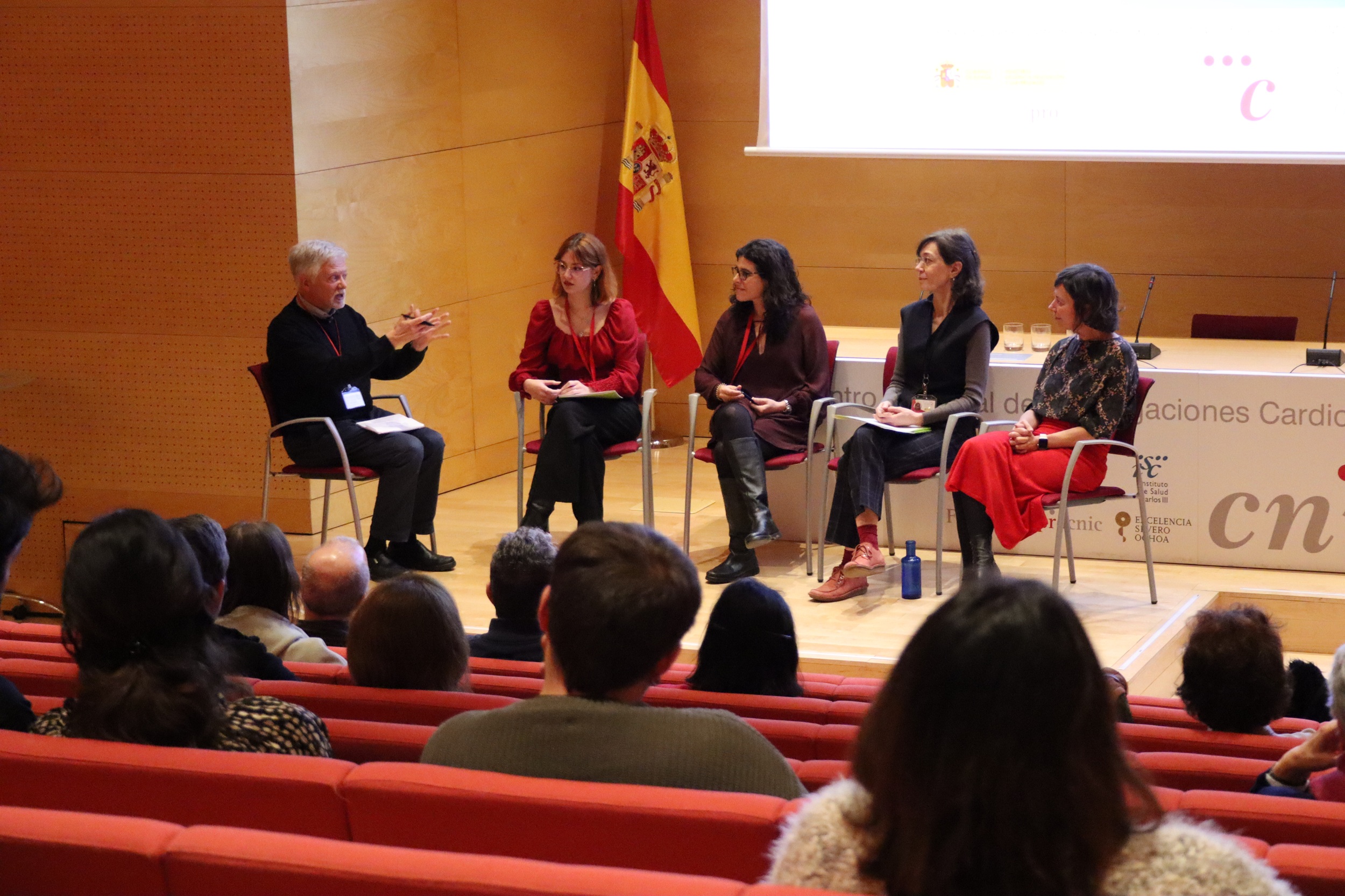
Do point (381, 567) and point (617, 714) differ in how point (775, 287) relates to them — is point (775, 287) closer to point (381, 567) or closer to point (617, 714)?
point (381, 567)

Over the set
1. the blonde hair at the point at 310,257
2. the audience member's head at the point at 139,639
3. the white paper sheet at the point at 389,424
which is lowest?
the white paper sheet at the point at 389,424

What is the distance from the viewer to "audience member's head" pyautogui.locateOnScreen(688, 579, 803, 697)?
280 cm

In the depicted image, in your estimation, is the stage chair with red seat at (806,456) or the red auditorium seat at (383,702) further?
the stage chair with red seat at (806,456)

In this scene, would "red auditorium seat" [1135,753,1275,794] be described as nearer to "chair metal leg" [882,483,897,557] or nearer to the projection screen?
"chair metal leg" [882,483,897,557]

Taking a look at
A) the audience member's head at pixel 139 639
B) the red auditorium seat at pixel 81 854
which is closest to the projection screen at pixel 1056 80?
the audience member's head at pixel 139 639

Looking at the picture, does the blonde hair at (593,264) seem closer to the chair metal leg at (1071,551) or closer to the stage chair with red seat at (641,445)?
the stage chair with red seat at (641,445)

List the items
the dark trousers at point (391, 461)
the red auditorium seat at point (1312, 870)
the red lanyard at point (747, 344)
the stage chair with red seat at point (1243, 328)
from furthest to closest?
1. the stage chair with red seat at point (1243, 328)
2. the red lanyard at point (747, 344)
3. the dark trousers at point (391, 461)
4. the red auditorium seat at point (1312, 870)

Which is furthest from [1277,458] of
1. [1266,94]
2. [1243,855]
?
[1243,855]

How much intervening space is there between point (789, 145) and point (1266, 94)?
2.09 metres

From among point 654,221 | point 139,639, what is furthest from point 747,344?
point 139,639

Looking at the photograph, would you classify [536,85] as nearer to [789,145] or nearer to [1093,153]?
[789,145]

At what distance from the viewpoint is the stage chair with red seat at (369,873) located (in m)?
1.43

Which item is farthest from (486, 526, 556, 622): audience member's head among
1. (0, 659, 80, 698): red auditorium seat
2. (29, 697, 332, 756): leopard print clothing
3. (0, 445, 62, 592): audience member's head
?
(29, 697, 332, 756): leopard print clothing

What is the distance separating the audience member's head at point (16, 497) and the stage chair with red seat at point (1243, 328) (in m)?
4.97
